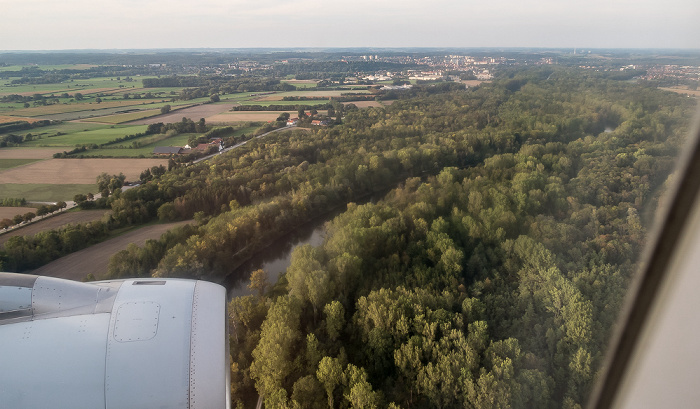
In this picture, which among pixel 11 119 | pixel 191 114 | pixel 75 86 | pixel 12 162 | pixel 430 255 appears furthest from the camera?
pixel 75 86

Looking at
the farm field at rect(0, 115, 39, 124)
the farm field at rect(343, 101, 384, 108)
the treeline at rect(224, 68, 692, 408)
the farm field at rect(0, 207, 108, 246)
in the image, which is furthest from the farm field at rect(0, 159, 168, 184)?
the farm field at rect(343, 101, 384, 108)

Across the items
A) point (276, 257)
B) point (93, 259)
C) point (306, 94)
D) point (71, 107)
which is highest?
point (71, 107)

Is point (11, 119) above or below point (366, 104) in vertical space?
above

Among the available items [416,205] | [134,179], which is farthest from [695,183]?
[134,179]

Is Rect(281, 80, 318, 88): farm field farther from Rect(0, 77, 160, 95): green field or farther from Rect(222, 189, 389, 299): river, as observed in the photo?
Rect(222, 189, 389, 299): river

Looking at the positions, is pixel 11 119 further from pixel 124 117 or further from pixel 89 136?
pixel 124 117

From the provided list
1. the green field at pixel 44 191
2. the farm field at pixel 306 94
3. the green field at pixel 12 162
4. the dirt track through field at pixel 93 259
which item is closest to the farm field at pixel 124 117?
the green field at pixel 12 162

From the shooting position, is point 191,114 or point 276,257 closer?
point 276,257

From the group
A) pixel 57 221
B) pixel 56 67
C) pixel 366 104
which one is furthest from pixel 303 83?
pixel 57 221
